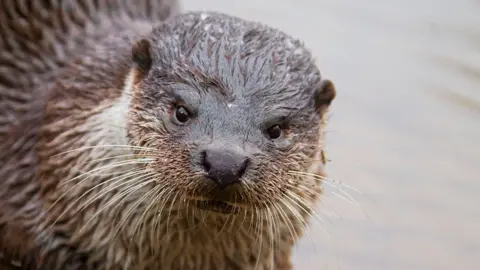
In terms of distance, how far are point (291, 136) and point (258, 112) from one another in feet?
0.49

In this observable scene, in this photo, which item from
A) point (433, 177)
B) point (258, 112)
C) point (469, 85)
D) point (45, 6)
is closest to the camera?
point (258, 112)

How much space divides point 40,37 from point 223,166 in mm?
1146

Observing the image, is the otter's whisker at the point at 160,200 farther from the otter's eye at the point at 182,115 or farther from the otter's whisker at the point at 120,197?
the otter's eye at the point at 182,115

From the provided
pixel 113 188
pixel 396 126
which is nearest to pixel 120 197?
pixel 113 188

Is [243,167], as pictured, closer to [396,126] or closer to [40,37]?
[40,37]

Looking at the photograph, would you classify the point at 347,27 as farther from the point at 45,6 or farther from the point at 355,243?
the point at 45,6

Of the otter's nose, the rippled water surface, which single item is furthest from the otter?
the rippled water surface

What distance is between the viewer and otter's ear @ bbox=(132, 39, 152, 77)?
3709 mm

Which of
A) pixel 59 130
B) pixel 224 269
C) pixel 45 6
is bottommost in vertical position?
pixel 224 269

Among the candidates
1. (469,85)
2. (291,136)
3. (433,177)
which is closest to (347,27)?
Answer: (469,85)

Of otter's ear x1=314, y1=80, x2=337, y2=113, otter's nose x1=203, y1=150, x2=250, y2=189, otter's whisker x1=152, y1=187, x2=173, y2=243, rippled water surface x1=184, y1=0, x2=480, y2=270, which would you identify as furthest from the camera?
rippled water surface x1=184, y1=0, x2=480, y2=270

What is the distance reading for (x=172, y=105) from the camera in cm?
Result: 358

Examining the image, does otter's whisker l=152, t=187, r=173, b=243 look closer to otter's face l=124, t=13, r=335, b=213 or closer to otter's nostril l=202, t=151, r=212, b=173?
otter's face l=124, t=13, r=335, b=213

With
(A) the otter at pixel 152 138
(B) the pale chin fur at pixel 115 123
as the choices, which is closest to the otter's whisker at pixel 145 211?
(A) the otter at pixel 152 138
